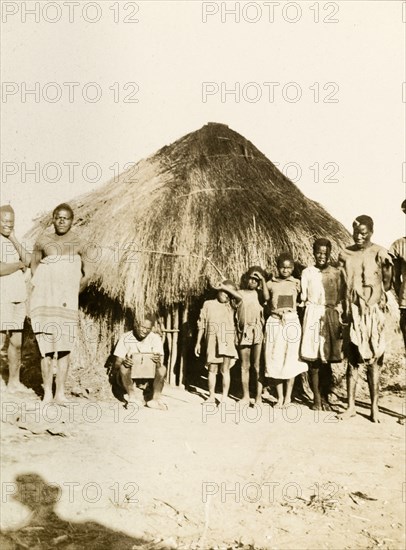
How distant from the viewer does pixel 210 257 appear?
4.50 m

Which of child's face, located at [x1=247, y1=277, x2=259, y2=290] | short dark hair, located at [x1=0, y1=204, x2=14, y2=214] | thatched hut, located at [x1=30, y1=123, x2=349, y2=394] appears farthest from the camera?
child's face, located at [x1=247, y1=277, x2=259, y2=290]

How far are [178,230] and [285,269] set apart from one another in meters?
0.88

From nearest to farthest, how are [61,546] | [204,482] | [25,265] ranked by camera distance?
[61,546], [204,482], [25,265]

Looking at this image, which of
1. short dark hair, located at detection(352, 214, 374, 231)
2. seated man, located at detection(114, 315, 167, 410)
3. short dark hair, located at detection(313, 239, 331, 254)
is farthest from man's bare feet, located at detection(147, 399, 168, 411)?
short dark hair, located at detection(352, 214, 374, 231)

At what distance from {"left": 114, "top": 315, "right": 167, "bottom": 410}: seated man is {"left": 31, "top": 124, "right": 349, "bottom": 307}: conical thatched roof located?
0.76 feet

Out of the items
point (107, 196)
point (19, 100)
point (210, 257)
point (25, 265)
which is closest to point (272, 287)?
point (210, 257)

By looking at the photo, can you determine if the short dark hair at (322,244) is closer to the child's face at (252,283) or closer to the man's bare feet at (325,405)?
the child's face at (252,283)

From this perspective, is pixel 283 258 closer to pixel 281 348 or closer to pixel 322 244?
pixel 322 244

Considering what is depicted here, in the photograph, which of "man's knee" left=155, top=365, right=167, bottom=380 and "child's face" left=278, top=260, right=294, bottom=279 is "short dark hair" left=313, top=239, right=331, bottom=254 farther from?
"man's knee" left=155, top=365, right=167, bottom=380

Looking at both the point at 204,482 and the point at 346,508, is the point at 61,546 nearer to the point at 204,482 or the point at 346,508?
the point at 204,482

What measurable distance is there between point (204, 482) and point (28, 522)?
3.84 feet

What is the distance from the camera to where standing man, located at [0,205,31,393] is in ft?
13.9

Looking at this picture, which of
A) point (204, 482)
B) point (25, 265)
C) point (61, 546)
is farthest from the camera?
point (25, 265)

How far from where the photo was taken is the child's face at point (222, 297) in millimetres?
4426
